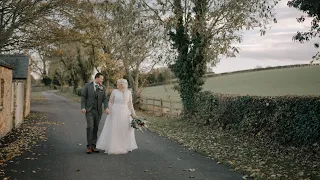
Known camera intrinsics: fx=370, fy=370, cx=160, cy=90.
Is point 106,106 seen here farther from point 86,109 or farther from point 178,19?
point 178,19

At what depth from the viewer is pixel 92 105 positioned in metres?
10.4

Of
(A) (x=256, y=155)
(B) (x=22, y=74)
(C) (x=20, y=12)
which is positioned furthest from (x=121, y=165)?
(B) (x=22, y=74)

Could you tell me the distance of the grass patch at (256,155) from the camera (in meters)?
7.98

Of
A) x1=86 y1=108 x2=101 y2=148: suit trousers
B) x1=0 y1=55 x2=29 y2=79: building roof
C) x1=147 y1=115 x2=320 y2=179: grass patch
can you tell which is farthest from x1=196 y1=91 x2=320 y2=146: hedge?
x1=0 y1=55 x2=29 y2=79: building roof

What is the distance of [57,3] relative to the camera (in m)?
23.7

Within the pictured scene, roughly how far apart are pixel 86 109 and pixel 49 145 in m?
2.41

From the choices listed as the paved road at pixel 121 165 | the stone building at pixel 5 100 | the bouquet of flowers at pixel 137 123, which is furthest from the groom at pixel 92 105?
the stone building at pixel 5 100

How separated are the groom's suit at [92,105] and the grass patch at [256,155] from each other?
3042 mm

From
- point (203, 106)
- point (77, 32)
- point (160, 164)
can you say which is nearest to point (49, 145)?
point (160, 164)

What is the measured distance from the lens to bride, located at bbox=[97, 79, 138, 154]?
34.2 ft

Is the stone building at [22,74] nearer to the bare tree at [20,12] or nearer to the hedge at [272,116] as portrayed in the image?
the bare tree at [20,12]

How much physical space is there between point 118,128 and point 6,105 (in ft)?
23.3

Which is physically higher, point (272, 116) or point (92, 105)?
point (92, 105)

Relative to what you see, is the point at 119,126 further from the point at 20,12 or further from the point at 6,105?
the point at 20,12
